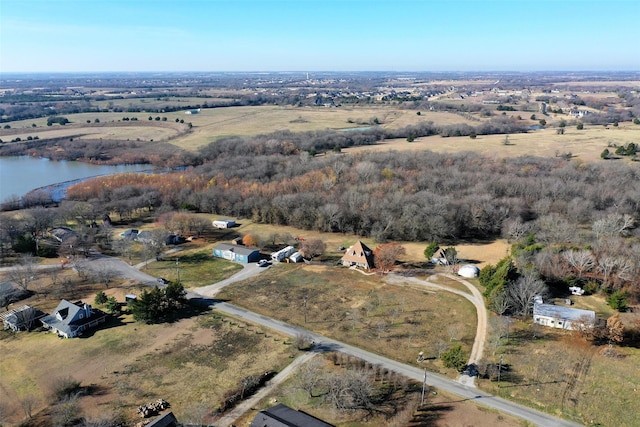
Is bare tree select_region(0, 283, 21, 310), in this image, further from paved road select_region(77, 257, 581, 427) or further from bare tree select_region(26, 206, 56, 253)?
bare tree select_region(26, 206, 56, 253)

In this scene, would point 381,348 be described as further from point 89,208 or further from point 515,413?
point 89,208

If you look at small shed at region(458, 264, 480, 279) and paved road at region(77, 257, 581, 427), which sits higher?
small shed at region(458, 264, 480, 279)

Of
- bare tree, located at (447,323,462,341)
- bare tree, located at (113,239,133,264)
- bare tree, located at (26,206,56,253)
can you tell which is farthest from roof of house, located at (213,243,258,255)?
bare tree, located at (26,206,56,253)

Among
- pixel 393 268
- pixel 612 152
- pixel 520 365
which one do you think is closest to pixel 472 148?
pixel 612 152

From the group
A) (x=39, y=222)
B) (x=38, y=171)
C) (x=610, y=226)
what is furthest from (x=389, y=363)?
(x=38, y=171)

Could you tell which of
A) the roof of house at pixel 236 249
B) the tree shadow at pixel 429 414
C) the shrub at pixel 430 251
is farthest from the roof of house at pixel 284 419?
the shrub at pixel 430 251

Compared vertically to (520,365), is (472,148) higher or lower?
higher
